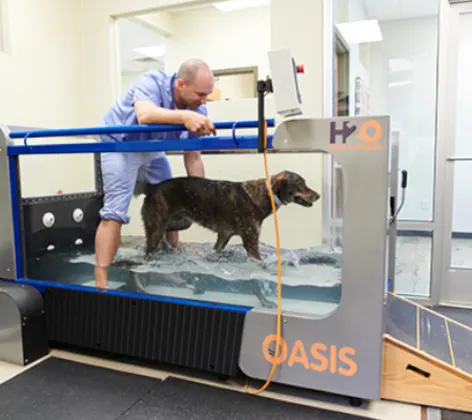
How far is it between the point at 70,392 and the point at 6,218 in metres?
0.80

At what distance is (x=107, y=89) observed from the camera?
3.30 metres

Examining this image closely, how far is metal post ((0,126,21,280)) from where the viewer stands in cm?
182

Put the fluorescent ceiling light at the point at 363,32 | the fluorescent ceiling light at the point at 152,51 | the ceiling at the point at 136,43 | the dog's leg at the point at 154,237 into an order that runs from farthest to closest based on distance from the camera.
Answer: the fluorescent ceiling light at the point at 152,51 → the ceiling at the point at 136,43 → the fluorescent ceiling light at the point at 363,32 → the dog's leg at the point at 154,237

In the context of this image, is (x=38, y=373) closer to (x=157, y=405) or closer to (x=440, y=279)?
(x=157, y=405)

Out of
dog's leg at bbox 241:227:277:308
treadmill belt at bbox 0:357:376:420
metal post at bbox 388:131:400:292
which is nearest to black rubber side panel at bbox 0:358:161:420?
treadmill belt at bbox 0:357:376:420

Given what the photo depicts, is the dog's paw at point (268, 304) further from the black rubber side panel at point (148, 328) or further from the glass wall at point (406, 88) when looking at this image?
the glass wall at point (406, 88)

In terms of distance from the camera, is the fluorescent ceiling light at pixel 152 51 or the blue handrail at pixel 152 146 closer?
the blue handrail at pixel 152 146

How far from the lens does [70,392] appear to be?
4.92 ft

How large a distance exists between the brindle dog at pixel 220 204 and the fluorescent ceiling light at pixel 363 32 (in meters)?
1.74

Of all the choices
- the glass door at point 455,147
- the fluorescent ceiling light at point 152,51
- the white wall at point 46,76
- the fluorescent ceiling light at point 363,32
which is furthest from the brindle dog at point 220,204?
→ the fluorescent ceiling light at point 152,51

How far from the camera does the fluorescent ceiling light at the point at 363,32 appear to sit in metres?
2.94

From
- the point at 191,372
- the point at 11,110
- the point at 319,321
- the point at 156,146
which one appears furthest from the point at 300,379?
the point at 11,110

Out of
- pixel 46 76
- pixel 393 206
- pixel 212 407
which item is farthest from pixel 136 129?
pixel 46 76

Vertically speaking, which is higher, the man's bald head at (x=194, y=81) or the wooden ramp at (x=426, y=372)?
the man's bald head at (x=194, y=81)
